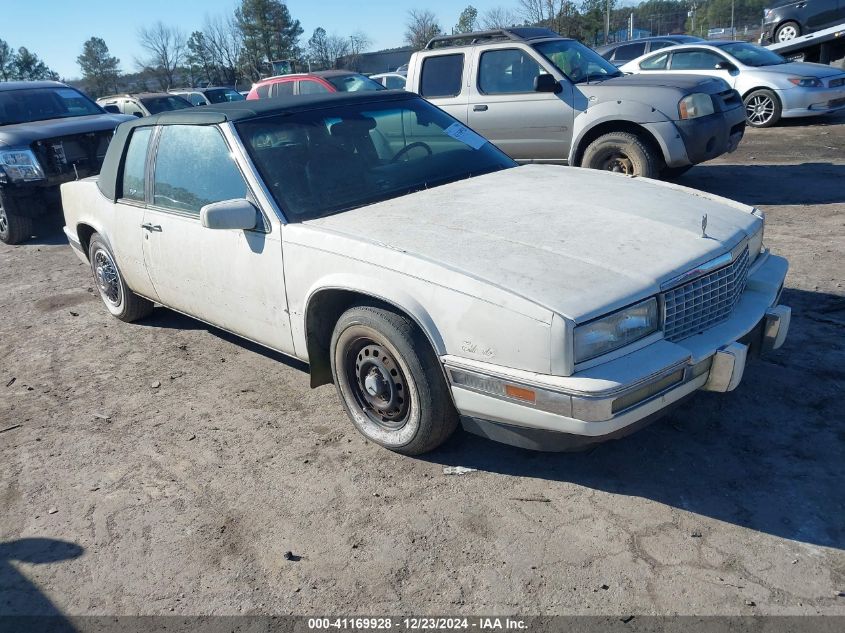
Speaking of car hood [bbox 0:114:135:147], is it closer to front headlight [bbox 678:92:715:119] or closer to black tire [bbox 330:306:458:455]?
black tire [bbox 330:306:458:455]

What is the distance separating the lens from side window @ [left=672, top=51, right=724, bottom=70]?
12.5 metres

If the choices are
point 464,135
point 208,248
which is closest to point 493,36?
point 464,135

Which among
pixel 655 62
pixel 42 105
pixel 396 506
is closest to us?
pixel 396 506

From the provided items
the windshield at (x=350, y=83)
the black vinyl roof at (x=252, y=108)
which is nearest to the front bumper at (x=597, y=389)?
the black vinyl roof at (x=252, y=108)

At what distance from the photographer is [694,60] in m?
12.6

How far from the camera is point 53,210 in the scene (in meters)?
9.38

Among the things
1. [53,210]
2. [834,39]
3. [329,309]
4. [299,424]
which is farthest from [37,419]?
[834,39]

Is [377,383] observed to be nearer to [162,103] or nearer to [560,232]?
[560,232]

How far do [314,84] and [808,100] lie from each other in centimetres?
836

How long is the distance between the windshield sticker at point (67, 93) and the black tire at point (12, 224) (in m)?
2.05

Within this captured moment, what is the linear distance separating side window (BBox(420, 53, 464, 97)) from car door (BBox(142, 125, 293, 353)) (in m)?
4.83

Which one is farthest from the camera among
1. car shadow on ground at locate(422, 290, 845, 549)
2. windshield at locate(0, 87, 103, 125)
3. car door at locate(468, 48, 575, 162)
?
windshield at locate(0, 87, 103, 125)

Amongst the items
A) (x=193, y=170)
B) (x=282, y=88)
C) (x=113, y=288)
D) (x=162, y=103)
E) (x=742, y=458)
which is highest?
(x=282, y=88)

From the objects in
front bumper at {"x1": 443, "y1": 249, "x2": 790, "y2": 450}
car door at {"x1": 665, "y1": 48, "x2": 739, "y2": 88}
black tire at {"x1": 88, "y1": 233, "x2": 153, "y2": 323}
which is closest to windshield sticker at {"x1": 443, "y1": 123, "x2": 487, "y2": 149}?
front bumper at {"x1": 443, "y1": 249, "x2": 790, "y2": 450}
